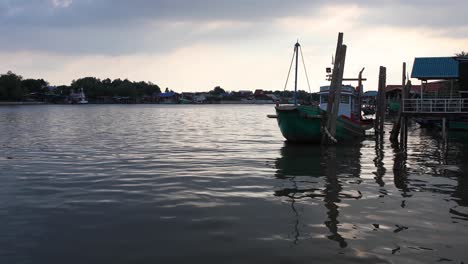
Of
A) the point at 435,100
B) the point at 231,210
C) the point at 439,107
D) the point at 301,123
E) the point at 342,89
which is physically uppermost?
the point at 342,89

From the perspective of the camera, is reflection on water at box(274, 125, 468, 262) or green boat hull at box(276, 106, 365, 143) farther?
green boat hull at box(276, 106, 365, 143)

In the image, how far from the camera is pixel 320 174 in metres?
15.3

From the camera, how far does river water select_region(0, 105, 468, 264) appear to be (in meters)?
7.47

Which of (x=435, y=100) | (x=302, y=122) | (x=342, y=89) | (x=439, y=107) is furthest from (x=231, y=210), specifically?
(x=435, y=100)

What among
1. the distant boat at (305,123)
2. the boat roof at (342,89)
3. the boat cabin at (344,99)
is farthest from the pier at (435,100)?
the distant boat at (305,123)

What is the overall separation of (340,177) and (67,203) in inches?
332

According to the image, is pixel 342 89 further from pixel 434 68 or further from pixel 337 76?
pixel 434 68

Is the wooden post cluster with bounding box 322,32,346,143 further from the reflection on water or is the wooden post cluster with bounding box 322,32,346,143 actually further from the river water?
the river water

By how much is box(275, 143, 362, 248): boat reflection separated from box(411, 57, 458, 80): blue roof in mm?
11854

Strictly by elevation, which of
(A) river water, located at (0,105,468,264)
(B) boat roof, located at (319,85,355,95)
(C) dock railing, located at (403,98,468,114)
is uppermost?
(B) boat roof, located at (319,85,355,95)

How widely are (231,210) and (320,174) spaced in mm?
5982

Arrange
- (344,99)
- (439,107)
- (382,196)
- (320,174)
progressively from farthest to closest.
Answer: (344,99)
(439,107)
(320,174)
(382,196)

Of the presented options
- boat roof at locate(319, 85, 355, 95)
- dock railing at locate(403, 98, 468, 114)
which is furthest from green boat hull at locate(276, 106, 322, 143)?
dock railing at locate(403, 98, 468, 114)

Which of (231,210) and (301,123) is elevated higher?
(301,123)
